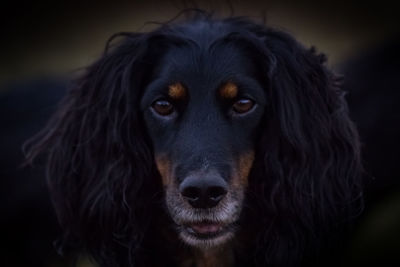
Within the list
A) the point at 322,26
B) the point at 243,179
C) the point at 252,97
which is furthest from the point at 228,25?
the point at 322,26

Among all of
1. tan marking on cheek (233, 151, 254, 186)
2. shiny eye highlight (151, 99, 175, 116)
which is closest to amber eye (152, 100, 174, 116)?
shiny eye highlight (151, 99, 175, 116)

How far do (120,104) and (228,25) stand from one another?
68 centimetres

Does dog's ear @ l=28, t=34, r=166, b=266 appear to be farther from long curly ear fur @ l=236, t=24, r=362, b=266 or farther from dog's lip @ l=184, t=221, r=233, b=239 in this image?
long curly ear fur @ l=236, t=24, r=362, b=266

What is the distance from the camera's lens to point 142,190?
13.1 feet

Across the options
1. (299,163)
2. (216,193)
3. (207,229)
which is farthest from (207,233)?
(299,163)

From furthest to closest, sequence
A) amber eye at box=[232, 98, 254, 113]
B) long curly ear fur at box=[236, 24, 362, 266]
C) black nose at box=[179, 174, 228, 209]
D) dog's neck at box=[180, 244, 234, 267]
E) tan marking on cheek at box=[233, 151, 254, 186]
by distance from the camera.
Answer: dog's neck at box=[180, 244, 234, 267] → long curly ear fur at box=[236, 24, 362, 266] → amber eye at box=[232, 98, 254, 113] → tan marking on cheek at box=[233, 151, 254, 186] → black nose at box=[179, 174, 228, 209]

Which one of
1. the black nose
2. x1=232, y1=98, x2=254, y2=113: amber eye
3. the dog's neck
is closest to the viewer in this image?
the black nose

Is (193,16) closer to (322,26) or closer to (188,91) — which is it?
(188,91)

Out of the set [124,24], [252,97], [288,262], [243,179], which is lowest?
[124,24]

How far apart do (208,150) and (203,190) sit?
0.19 meters

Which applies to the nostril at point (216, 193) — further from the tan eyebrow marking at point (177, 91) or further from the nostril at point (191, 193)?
the tan eyebrow marking at point (177, 91)

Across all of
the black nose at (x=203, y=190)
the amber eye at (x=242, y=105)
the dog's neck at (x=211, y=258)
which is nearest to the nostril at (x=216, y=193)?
the black nose at (x=203, y=190)

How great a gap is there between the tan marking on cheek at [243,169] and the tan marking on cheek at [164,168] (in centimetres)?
31

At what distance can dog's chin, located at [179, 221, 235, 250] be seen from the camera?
372cm
